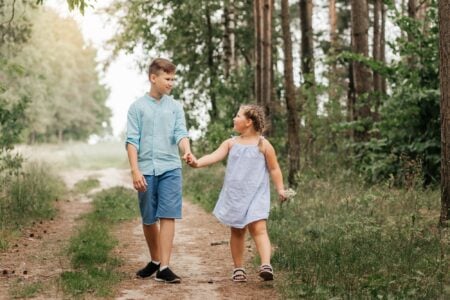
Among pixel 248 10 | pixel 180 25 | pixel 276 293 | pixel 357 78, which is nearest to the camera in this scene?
pixel 276 293

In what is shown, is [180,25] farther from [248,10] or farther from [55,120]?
[55,120]

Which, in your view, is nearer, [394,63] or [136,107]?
[136,107]

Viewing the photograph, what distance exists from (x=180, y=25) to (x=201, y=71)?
2051mm

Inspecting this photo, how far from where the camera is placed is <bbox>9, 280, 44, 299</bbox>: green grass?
6078 mm

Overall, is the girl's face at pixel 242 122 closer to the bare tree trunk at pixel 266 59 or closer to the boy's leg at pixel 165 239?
the boy's leg at pixel 165 239

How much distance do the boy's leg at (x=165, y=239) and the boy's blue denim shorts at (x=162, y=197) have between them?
7 centimetres

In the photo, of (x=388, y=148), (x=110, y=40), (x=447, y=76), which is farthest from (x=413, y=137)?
(x=110, y=40)

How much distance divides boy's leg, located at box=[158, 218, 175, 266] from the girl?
1.72ft

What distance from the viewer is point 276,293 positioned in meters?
6.31

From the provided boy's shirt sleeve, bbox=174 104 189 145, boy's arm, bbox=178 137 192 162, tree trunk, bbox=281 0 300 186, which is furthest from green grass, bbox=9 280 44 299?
tree trunk, bbox=281 0 300 186

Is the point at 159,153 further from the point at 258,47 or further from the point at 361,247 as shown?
the point at 258,47

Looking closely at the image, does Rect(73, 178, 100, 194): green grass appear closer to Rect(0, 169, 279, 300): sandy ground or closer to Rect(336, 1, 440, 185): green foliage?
Rect(0, 169, 279, 300): sandy ground

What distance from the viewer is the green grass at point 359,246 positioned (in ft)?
19.6

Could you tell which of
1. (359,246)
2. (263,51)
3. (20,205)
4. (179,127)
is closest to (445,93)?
(359,246)
